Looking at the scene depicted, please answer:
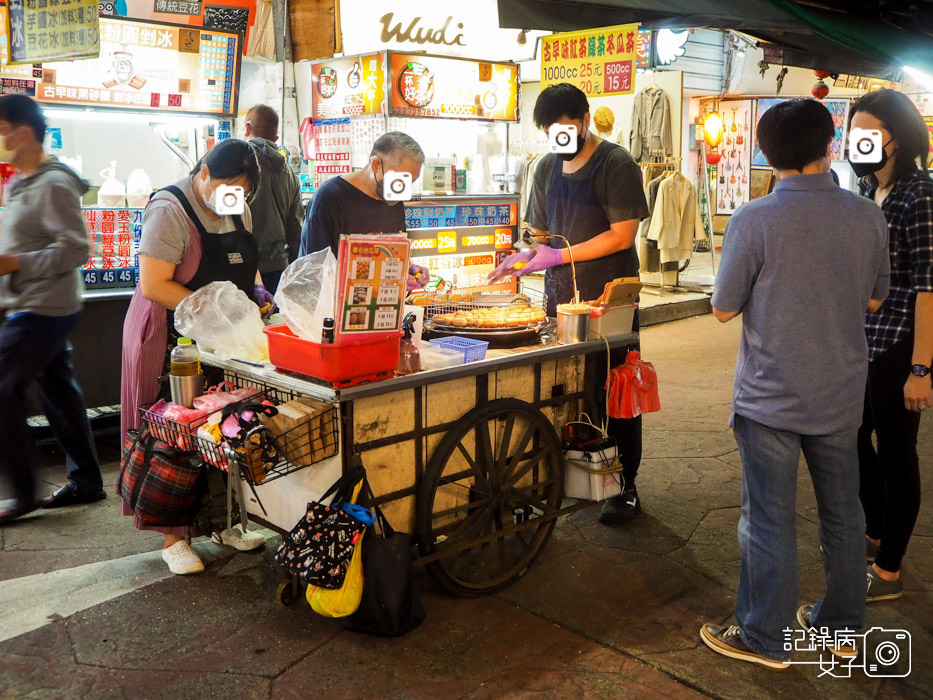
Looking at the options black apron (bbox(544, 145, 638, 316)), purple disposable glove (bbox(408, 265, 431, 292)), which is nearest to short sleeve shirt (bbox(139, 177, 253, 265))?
purple disposable glove (bbox(408, 265, 431, 292))

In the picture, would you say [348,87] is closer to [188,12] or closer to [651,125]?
[188,12]

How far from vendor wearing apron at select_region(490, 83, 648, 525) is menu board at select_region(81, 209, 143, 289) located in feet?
10.1

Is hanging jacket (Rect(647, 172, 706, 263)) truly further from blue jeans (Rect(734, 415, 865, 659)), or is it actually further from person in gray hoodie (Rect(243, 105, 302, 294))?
blue jeans (Rect(734, 415, 865, 659))

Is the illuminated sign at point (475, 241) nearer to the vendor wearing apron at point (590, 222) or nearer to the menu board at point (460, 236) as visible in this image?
the menu board at point (460, 236)

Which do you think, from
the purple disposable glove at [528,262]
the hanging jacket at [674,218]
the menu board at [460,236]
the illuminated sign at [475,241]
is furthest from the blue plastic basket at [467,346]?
the hanging jacket at [674,218]

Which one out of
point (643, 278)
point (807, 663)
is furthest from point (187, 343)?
point (643, 278)

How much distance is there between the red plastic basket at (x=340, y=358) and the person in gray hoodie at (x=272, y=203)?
9.56ft

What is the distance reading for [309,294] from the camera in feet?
11.0

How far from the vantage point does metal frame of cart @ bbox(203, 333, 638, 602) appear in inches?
133

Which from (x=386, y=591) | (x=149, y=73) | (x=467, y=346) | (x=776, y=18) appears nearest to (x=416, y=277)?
(x=467, y=346)

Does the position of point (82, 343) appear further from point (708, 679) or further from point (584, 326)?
point (708, 679)

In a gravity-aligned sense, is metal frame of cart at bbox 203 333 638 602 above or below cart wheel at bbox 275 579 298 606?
above
